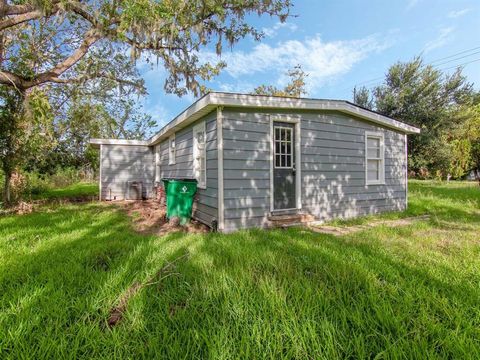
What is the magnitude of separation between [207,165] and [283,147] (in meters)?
1.78

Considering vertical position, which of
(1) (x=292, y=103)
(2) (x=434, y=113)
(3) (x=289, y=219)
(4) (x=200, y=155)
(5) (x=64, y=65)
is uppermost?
(2) (x=434, y=113)

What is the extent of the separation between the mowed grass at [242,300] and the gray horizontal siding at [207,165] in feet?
5.52

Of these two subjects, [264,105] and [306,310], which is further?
[264,105]

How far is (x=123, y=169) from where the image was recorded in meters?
11.4

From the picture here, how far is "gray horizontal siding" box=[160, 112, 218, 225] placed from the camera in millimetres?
5163

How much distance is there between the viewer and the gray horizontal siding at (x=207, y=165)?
5163mm

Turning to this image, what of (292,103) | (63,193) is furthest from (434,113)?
(63,193)

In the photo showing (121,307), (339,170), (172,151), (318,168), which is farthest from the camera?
(172,151)

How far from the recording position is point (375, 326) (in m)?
1.74

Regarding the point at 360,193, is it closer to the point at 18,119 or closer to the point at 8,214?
the point at 8,214

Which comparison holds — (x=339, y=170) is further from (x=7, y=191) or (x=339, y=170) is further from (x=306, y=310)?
(x=7, y=191)

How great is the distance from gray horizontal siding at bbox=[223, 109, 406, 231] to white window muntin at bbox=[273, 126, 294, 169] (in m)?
0.30

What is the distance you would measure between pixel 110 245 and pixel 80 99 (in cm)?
1044

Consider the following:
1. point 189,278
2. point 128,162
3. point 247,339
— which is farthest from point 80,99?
point 247,339
